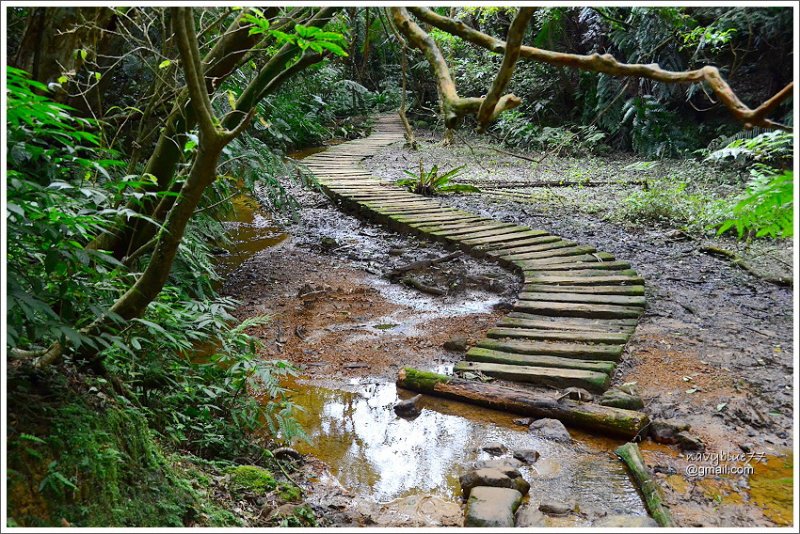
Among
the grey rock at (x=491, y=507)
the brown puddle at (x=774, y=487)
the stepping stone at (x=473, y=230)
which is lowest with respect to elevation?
the brown puddle at (x=774, y=487)

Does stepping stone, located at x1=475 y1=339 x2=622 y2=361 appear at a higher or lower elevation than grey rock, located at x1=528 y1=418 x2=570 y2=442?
higher

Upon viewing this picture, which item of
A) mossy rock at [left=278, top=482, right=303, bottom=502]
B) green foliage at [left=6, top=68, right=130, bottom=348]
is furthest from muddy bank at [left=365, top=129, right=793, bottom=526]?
green foliage at [left=6, top=68, right=130, bottom=348]

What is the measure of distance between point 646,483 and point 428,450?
95 cm

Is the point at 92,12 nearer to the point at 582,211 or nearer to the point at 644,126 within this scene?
the point at 582,211

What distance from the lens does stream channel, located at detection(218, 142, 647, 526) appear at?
2537mm

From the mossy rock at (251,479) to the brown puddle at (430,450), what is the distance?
0.36 m

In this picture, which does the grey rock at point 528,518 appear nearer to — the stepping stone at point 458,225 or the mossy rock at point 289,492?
the mossy rock at point 289,492

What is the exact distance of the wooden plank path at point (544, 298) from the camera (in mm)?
3541

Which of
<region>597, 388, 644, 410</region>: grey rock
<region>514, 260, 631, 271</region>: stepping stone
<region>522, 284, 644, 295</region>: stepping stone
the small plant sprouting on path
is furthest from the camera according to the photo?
the small plant sprouting on path

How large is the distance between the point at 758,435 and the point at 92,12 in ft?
12.3

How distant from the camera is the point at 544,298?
4426mm

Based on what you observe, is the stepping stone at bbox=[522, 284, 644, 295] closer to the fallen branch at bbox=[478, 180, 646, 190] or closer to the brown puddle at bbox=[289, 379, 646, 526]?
the brown puddle at bbox=[289, 379, 646, 526]

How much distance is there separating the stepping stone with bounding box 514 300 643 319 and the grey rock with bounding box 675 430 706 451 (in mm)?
1401

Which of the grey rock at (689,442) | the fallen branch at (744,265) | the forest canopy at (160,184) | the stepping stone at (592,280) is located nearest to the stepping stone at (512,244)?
the stepping stone at (592,280)
